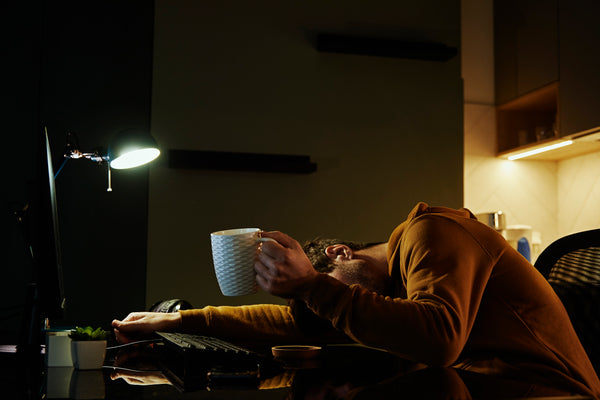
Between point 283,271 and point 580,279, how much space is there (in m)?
0.59

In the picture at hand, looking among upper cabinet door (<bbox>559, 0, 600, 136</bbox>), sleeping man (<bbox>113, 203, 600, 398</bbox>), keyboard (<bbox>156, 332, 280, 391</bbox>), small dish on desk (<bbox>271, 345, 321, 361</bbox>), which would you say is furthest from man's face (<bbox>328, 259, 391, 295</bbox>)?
upper cabinet door (<bbox>559, 0, 600, 136</bbox>)

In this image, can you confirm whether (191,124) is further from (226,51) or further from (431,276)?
(431,276)

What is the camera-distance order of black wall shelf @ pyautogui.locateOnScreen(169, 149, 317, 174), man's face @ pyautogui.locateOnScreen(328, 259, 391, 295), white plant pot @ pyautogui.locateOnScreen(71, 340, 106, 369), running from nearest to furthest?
white plant pot @ pyautogui.locateOnScreen(71, 340, 106, 369)
man's face @ pyautogui.locateOnScreen(328, 259, 391, 295)
black wall shelf @ pyautogui.locateOnScreen(169, 149, 317, 174)

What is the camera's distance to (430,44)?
9.30 feet

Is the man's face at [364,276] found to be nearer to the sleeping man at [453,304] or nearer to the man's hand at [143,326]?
the sleeping man at [453,304]

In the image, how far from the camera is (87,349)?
0.89 m

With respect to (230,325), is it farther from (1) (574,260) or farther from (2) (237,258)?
(1) (574,260)

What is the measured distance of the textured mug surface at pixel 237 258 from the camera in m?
0.95

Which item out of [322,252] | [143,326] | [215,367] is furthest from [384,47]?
[215,367]

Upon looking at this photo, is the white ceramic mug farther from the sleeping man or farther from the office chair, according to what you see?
the office chair

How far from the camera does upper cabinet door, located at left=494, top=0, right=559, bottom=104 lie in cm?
294

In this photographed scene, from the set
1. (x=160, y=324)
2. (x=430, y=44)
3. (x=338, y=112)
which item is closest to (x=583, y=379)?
(x=160, y=324)

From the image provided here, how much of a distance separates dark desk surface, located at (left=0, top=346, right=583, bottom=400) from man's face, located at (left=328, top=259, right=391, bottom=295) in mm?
271

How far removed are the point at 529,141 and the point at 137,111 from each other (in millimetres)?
2137
